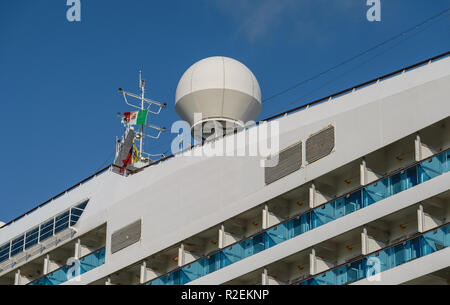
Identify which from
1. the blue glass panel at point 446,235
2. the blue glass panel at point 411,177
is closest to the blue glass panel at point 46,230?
the blue glass panel at point 411,177

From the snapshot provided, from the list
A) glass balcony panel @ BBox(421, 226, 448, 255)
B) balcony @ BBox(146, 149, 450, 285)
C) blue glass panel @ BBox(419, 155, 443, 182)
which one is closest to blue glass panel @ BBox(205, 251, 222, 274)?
balcony @ BBox(146, 149, 450, 285)

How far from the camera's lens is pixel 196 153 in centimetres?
2552

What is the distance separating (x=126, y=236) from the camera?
26.2 metres

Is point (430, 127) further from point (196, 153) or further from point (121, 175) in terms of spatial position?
point (121, 175)

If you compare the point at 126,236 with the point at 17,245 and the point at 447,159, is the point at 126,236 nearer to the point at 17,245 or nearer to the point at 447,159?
the point at 17,245

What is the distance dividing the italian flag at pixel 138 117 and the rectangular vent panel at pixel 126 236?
21.9 ft

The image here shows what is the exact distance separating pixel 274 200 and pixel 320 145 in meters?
1.86

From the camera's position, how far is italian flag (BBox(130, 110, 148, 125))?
32469 mm

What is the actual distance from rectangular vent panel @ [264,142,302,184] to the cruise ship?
0.12ft

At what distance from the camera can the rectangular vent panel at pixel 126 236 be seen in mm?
25953

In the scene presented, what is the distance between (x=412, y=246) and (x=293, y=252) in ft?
11.0

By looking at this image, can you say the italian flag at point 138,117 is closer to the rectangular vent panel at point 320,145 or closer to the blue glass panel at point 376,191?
the rectangular vent panel at point 320,145

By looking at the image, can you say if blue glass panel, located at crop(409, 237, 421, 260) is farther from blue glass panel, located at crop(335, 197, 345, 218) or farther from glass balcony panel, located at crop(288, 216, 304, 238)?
glass balcony panel, located at crop(288, 216, 304, 238)
